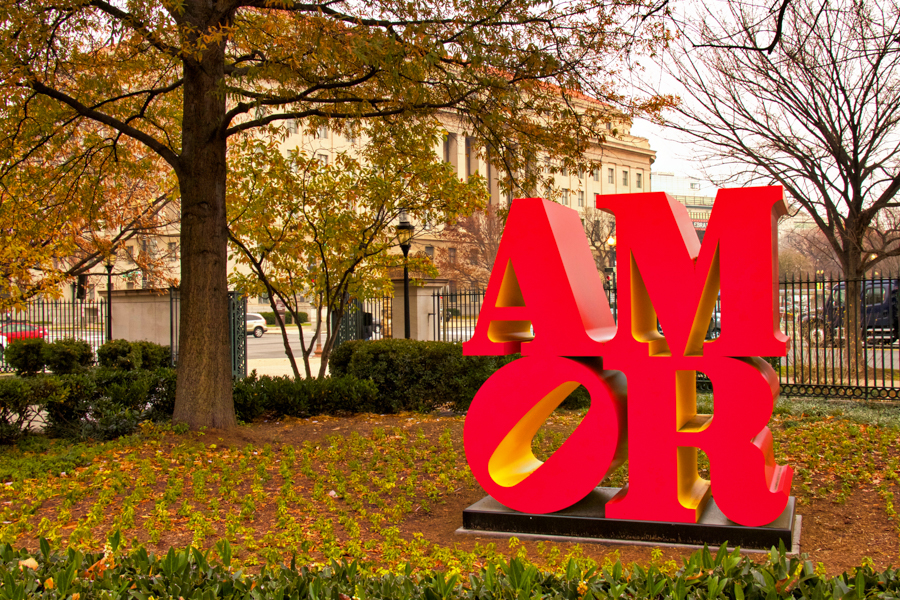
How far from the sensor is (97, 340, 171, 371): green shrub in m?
14.8

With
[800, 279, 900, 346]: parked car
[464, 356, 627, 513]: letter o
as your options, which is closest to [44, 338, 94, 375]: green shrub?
[464, 356, 627, 513]: letter o

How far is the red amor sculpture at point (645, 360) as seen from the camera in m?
4.83

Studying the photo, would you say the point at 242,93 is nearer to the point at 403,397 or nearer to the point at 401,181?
the point at 401,181

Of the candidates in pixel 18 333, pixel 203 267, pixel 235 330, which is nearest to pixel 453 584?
pixel 203 267

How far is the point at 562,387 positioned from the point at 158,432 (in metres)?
5.27

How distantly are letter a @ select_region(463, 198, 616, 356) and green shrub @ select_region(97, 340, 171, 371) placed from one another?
35.5 feet

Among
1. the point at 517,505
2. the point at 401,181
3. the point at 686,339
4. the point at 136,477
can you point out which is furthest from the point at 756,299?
the point at 401,181

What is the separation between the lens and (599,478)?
17.0 feet

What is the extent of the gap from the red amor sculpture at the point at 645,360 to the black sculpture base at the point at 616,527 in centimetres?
7

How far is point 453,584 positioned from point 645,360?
8.87 feet

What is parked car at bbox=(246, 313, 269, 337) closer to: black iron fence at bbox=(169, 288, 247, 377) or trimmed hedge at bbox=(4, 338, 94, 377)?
black iron fence at bbox=(169, 288, 247, 377)

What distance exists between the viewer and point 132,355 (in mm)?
15062

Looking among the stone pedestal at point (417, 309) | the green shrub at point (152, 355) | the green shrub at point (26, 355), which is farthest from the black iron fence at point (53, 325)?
the stone pedestal at point (417, 309)

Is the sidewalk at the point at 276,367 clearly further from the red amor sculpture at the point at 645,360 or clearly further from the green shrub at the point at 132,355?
the red amor sculpture at the point at 645,360
